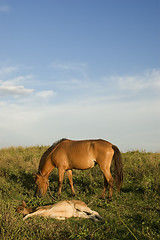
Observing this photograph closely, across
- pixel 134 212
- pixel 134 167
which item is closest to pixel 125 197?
pixel 134 212

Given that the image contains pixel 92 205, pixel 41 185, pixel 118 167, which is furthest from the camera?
pixel 41 185

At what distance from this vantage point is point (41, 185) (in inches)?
339

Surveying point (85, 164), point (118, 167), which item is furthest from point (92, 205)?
point (118, 167)

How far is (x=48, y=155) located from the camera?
8961 millimetres

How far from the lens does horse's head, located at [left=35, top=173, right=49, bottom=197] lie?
8.48 meters

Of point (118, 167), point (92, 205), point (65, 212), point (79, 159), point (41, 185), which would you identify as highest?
point (79, 159)

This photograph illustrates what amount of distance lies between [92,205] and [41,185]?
2072mm

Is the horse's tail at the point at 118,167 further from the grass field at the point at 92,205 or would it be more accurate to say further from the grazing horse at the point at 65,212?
the grazing horse at the point at 65,212

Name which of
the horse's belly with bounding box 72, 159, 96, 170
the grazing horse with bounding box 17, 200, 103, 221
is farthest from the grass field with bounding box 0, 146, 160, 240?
the horse's belly with bounding box 72, 159, 96, 170

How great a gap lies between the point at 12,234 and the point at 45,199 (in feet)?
10.8

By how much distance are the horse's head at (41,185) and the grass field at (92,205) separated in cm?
24

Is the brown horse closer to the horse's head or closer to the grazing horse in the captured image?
the horse's head

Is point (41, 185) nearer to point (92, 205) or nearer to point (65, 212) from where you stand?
point (92, 205)

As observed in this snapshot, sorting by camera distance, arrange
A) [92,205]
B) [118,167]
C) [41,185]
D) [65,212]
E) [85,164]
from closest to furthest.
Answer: [65,212]
[92,205]
[118,167]
[85,164]
[41,185]
